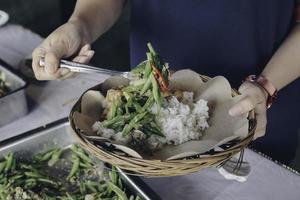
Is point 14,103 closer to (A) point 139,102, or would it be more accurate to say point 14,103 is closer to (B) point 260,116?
(A) point 139,102

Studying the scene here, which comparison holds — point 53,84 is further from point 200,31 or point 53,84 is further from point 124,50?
point 124,50

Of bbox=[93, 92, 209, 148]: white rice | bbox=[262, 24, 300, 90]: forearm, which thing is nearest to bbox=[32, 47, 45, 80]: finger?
bbox=[93, 92, 209, 148]: white rice

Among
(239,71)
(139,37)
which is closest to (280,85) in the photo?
(239,71)

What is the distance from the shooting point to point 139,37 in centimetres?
158

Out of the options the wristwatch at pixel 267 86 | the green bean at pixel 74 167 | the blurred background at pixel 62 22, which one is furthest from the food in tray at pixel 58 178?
the blurred background at pixel 62 22

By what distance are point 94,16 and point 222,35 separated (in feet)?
1.37

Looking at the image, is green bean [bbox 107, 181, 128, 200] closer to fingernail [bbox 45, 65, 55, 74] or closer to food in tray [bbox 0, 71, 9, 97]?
fingernail [bbox 45, 65, 55, 74]

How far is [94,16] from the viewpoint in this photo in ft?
4.54

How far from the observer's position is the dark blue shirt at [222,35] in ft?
4.66

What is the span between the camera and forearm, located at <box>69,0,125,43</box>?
4.30ft

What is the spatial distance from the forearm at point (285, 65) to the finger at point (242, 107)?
0.31m

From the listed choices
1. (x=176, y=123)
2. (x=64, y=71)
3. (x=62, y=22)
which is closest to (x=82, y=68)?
(x=64, y=71)

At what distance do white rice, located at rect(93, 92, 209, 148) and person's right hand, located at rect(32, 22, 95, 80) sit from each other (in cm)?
19

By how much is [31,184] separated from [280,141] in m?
0.91
